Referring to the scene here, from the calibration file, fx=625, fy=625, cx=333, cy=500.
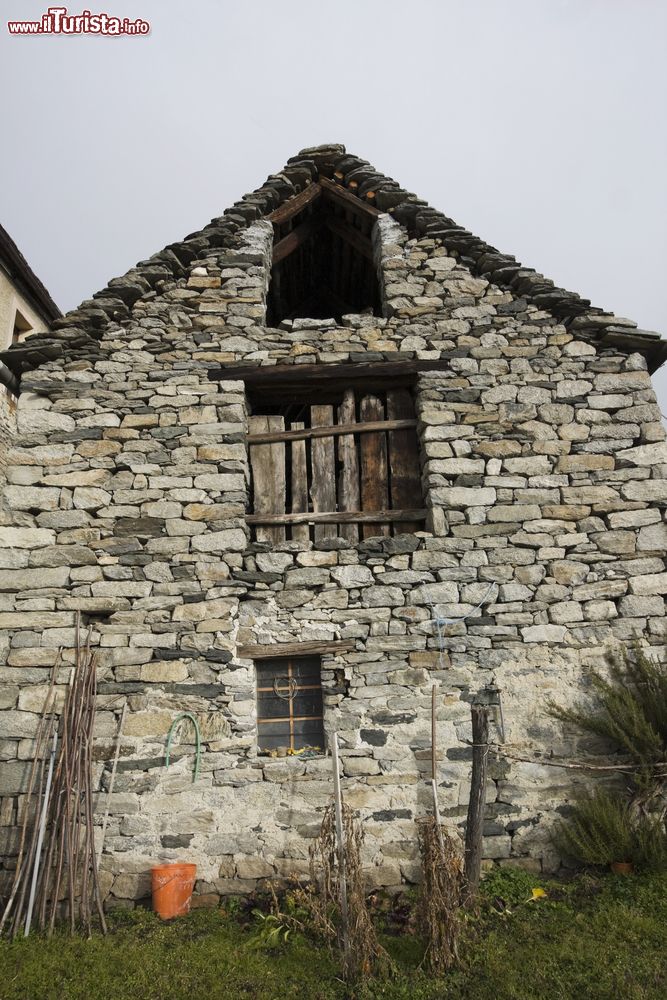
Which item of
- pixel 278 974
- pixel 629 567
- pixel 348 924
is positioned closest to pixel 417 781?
pixel 348 924

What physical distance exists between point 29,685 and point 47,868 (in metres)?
1.33

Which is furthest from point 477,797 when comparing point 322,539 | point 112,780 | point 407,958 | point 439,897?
point 112,780

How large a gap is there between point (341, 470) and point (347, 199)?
3.61m

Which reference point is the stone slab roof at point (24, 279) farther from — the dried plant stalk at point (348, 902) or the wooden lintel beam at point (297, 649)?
the dried plant stalk at point (348, 902)

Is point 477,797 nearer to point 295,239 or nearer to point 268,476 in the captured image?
point 268,476

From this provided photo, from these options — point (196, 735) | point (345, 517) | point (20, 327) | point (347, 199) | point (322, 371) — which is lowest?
point (196, 735)

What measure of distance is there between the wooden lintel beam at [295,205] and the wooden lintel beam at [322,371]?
2.24m

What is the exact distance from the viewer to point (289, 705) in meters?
5.21

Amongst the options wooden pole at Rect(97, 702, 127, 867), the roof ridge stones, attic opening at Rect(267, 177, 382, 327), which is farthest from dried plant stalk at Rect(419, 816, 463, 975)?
attic opening at Rect(267, 177, 382, 327)

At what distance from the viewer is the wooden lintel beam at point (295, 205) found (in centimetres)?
724

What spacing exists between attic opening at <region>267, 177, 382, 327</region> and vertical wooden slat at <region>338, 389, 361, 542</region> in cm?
169

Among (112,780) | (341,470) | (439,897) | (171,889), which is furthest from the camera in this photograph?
(341,470)

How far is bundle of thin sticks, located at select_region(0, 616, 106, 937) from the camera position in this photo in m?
4.21

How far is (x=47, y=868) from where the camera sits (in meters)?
4.27
